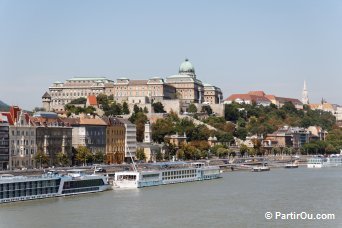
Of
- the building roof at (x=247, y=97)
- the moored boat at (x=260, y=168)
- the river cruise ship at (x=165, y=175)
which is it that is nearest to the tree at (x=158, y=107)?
the moored boat at (x=260, y=168)

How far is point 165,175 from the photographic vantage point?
5756 centimetres

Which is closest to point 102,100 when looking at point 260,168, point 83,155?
point 260,168

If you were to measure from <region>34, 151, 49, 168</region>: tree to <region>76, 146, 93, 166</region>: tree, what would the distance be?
13.7 feet

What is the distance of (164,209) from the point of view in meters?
39.8

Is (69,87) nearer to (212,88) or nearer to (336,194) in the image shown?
(212,88)

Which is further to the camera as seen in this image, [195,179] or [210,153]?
[210,153]

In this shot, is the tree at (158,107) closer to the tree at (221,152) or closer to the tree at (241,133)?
the tree at (241,133)

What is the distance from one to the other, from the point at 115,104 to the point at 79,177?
190 ft

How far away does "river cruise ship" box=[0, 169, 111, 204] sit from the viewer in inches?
1654

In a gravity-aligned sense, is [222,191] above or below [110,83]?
below

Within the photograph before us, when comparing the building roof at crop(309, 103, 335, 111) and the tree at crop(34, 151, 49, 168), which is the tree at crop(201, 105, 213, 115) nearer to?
the tree at crop(34, 151, 49, 168)

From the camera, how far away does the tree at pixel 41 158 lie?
6250 centimetres

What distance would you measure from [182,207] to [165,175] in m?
16.8

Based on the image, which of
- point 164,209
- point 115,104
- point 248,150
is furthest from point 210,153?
point 164,209
